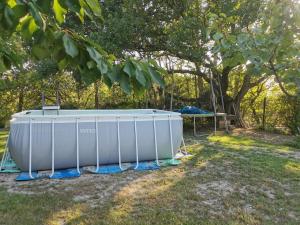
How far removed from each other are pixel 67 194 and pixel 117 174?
45.4 inches

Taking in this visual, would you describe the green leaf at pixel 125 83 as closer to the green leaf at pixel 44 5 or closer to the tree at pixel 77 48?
the tree at pixel 77 48

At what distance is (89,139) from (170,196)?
6.87ft

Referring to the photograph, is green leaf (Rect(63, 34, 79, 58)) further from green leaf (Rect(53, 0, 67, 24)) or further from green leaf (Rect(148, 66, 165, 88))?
green leaf (Rect(148, 66, 165, 88))

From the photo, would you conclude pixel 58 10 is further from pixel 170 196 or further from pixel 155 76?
pixel 170 196

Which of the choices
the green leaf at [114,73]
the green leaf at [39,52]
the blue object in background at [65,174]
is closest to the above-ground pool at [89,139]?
the blue object in background at [65,174]

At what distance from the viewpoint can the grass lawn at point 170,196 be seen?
3447 millimetres

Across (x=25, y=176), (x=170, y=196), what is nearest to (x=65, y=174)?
(x=25, y=176)

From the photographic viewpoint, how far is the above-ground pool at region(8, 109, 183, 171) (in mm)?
5188

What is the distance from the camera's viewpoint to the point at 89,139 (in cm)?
559

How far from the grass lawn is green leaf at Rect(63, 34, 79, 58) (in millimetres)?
2442

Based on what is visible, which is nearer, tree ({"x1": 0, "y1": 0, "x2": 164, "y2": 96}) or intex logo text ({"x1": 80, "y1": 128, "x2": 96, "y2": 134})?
tree ({"x1": 0, "y1": 0, "x2": 164, "y2": 96})

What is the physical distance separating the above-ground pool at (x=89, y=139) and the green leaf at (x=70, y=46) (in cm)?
410

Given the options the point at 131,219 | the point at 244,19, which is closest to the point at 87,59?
the point at 131,219

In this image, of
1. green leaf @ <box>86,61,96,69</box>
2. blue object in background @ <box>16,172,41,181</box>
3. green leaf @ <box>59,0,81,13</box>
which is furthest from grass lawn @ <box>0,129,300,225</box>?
green leaf @ <box>59,0,81,13</box>
